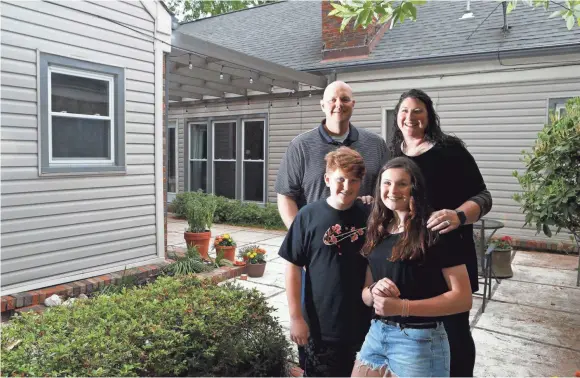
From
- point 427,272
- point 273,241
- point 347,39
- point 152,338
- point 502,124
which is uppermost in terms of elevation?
point 347,39

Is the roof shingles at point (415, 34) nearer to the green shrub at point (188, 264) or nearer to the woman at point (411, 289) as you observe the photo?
the green shrub at point (188, 264)

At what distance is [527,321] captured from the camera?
392 cm

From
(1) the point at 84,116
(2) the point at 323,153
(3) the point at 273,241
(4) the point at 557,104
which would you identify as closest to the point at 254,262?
(3) the point at 273,241

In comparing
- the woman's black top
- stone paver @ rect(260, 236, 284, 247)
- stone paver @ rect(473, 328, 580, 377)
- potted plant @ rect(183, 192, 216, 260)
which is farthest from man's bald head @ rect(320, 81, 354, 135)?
stone paver @ rect(260, 236, 284, 247)

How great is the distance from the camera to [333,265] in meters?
1.72

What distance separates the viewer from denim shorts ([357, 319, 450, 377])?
145 centimetres

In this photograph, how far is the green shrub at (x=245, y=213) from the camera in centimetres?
872

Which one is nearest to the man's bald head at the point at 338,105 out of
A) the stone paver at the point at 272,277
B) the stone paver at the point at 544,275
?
the stone paver at the point at 272,277

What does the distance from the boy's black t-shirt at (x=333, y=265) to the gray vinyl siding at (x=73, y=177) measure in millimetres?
3256

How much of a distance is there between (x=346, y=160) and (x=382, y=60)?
22.2ft

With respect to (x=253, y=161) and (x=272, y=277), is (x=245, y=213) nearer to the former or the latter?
(x=253, y=161)

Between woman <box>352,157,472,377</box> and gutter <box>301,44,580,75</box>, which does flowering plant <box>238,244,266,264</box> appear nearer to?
woman <box>352,157,472,377</box>

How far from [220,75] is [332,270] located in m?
6.15

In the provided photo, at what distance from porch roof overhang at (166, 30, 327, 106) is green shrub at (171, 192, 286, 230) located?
239cm
